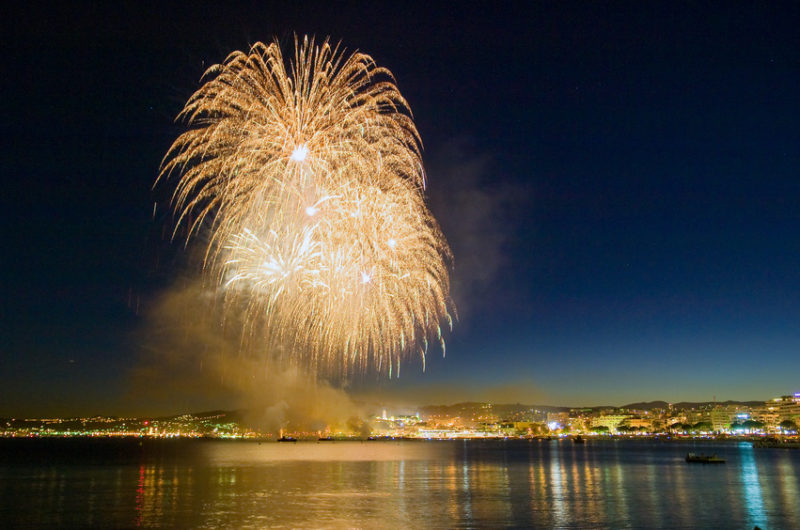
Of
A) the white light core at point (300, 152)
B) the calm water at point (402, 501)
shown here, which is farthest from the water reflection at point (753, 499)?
the white light core at point (300, 152)

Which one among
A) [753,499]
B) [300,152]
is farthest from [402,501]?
[753,499]

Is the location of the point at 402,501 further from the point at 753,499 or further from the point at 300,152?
the point at 753,499

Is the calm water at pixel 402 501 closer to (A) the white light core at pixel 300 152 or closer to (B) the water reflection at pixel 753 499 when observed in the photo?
(B) the water reflection at pixel 753 499

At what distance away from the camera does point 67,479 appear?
53.2 metres

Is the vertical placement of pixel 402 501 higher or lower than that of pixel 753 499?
higher

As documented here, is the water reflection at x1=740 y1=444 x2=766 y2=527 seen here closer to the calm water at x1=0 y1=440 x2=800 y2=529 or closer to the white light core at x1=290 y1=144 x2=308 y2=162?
the calm water at x1=0 y1=440 x2=800 y2=529

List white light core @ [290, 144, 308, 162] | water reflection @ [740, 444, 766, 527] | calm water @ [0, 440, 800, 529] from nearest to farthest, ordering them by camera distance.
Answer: white light core @ [290, 144, 308, 162] → calm water @ [0, 440, 800, 529] → water reflection @ [740, 444, 766, 527]

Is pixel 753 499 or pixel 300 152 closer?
pixel 300 152

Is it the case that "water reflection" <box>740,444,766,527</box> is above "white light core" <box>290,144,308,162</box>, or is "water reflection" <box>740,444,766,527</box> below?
below

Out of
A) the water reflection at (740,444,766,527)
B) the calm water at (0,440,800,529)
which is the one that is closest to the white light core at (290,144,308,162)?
the calm water at (0,440,800,529)

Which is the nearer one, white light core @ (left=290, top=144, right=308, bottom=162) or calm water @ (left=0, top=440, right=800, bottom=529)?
white light core @ (left=290, top=144, right=308, bottom=162)

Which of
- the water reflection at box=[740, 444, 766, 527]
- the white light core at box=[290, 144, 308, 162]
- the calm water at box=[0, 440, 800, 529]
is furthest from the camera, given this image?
the water reflection at box=[740, 444, 766, 527]

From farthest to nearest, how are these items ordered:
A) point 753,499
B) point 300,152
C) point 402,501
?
point 753,499, point 402,501, point 300,152

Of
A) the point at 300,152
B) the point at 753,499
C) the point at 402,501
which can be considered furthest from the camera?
the point at 753,499
